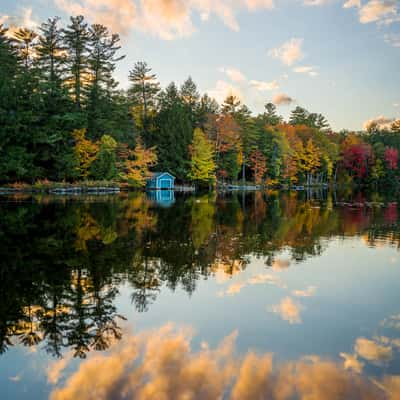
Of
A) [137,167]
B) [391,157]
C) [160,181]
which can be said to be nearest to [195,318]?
[137,167]

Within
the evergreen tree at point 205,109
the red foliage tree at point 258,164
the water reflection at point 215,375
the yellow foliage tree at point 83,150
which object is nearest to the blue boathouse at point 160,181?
the yellow foliage tree at point 83,150

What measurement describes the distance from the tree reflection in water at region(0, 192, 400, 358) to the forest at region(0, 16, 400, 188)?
71.4 ft

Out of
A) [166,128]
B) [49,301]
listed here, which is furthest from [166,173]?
[49,301]

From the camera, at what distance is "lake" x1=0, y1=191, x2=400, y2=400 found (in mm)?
A: 4742

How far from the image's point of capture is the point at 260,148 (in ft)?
208

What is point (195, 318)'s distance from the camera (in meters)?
6.85

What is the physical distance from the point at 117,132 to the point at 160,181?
8632mm

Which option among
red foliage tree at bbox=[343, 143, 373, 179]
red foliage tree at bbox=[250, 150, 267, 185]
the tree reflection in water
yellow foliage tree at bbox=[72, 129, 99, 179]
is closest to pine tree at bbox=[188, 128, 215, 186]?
red foliage tree at bbox=[250, 150, 267, 185]

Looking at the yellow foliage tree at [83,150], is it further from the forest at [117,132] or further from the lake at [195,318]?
the lake at [195,318]

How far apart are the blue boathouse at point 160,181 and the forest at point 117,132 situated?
193 cm

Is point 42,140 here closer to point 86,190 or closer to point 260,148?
point 86,190

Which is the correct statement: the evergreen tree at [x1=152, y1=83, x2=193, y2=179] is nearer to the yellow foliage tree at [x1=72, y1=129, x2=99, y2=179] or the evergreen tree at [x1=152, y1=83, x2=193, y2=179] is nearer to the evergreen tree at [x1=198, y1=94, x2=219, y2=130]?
the evergreen tree at [x1=198, y1=94, x2=219, y2=130]

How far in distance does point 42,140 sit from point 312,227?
31.7 m

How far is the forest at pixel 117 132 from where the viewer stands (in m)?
39.6
